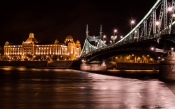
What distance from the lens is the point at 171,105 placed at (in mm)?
13148

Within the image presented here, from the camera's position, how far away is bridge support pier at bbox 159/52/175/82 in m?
25.9

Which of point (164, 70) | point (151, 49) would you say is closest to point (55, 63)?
point (151, 49)

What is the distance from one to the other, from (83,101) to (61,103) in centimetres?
97

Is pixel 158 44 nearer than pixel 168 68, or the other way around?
pixel 168 68

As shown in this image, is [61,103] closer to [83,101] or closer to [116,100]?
[83,101]

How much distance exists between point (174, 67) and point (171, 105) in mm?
12894

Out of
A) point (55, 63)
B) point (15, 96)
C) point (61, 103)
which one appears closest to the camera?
point (61, 103)

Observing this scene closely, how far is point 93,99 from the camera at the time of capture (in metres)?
14.8

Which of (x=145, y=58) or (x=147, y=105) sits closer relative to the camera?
(x=147, y=105)

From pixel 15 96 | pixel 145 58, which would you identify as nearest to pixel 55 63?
pixel 145 58

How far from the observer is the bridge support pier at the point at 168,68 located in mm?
25875

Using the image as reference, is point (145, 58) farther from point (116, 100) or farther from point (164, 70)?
point (116, 100)

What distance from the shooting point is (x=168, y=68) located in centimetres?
2642

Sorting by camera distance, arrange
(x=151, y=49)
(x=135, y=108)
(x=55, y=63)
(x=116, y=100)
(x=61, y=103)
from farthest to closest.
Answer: (x=55, y=63) → (x=151, y=49) → (x=116, y=100) → (x=61, y=103) → (x=135, y=108)
